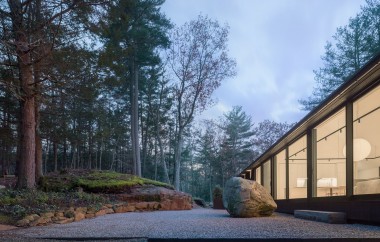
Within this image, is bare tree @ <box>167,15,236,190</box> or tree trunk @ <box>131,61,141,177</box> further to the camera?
bare tree @ <box>167,15,236,190</box>

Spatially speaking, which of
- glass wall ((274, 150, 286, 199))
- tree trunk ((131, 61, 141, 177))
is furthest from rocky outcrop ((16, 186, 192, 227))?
tree trunk ((131, 61, 141, 177))

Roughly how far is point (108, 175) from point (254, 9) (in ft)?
27.2

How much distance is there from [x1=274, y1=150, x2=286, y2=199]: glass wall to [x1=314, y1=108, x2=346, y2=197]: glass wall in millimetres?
3082

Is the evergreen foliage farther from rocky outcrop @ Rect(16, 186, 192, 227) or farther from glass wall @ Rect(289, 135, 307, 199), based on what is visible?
rocky outcrop @ Rect(16, 186, 192, 227)

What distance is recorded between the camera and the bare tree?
21.3 metres

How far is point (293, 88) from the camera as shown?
32844 millimetres

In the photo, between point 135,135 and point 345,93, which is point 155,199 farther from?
point 345,93

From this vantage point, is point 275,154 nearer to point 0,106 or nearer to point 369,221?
point 369,221

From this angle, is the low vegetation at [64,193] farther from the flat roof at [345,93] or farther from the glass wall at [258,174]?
the flat roof at [345,93]

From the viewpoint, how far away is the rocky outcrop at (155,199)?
12.7 metres

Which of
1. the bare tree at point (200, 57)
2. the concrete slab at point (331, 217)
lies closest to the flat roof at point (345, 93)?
the concrete slab at point (331, 217)

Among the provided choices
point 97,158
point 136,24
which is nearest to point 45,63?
point 136,24

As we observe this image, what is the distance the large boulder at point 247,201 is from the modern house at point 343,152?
3.54 ft

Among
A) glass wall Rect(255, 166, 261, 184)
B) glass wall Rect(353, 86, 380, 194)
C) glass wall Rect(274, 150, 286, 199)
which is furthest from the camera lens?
glass wall Rect(255, 166, 261, 184)
